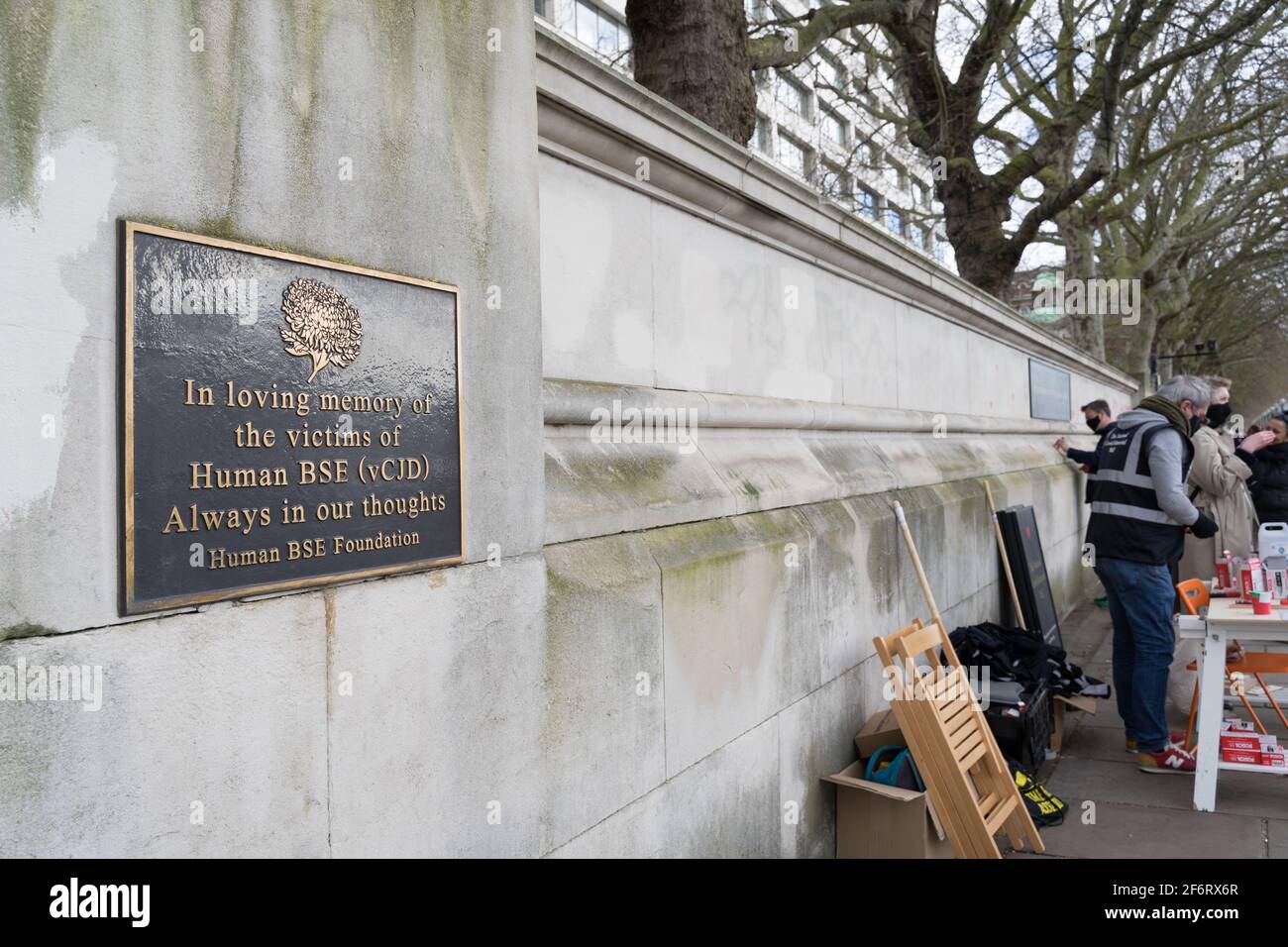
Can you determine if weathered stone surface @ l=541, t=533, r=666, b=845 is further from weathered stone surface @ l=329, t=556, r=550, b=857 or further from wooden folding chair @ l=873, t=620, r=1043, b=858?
wooden folding chair @ l=873, t=620, r=1043, b=858

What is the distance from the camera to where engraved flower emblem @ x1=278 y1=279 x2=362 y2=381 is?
2.09 metres

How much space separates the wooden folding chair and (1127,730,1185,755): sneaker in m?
1.82

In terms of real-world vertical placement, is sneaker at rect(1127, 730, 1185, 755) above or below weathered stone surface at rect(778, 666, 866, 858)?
below

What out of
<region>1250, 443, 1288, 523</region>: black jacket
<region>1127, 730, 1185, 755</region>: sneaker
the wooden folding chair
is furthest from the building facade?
<region>1127, 730, 1185, 755</region>: sneaker

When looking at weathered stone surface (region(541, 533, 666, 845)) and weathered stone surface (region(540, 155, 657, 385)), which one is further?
weathered stone surface (region(540, 155, 657, 385))

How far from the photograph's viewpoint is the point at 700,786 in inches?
136

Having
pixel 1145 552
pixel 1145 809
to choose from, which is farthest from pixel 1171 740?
pixel 1145 552

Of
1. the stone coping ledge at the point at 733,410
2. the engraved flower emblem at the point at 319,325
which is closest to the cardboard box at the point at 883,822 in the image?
the stone coping ledge at the point at 733,410

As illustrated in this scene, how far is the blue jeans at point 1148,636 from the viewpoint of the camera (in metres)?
5.68

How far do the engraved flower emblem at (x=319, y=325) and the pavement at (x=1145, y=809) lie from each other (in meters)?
3.92

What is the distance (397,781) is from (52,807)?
78cm

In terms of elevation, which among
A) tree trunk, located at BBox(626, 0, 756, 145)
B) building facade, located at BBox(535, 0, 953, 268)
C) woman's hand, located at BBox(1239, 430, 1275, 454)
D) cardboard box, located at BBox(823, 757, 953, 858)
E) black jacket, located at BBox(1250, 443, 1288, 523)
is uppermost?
building facade, located at BBox(535, 0, 953, 268)
